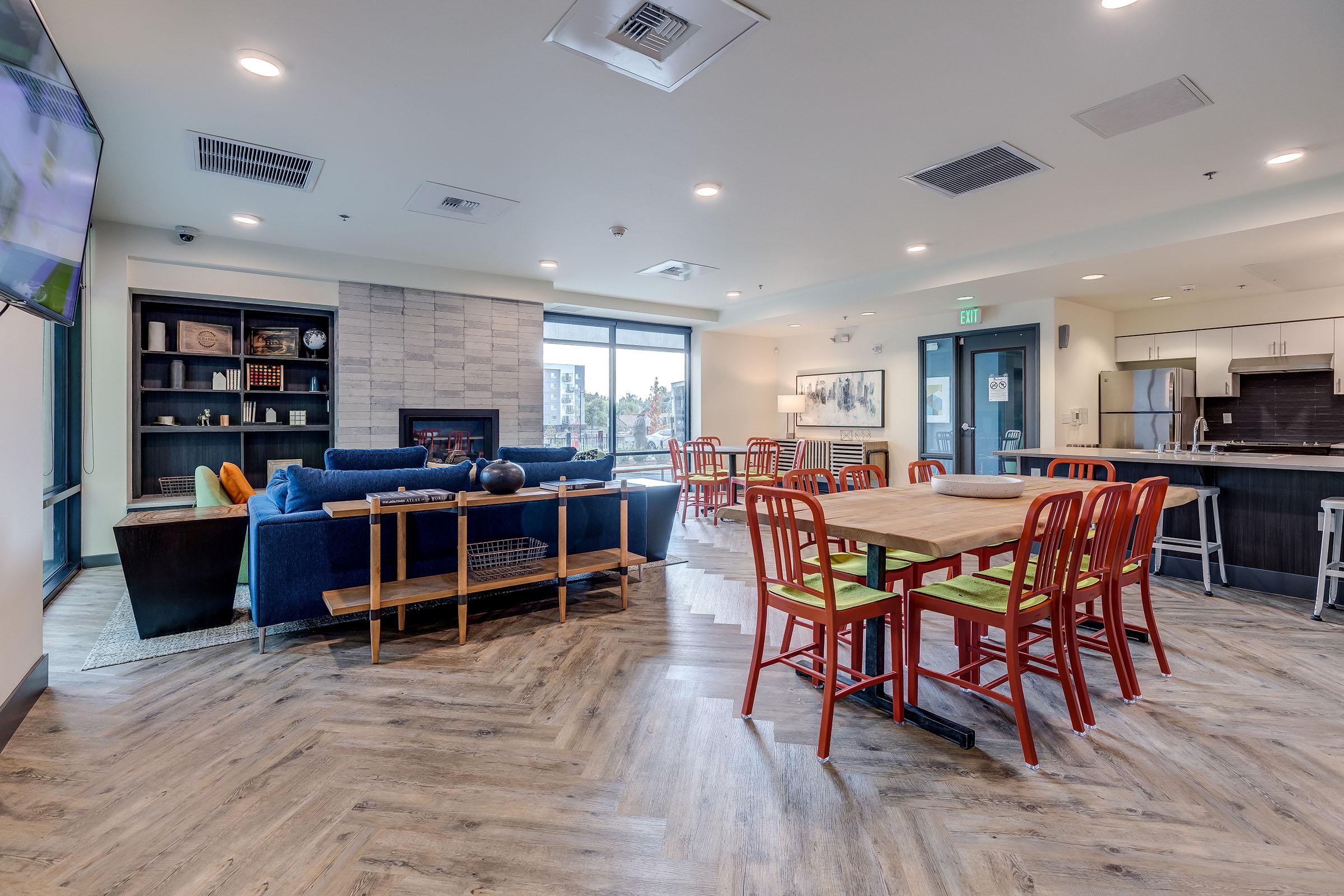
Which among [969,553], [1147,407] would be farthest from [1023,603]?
[1147,407]

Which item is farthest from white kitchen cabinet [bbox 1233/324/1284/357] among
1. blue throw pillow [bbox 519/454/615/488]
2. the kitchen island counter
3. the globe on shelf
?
the globe on shelf

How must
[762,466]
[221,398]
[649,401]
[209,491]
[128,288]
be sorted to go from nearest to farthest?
[209,491]
[128,288]
[221,398]
[762,466]
[649,401]

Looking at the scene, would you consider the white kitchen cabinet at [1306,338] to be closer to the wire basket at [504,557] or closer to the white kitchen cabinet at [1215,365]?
the white kitchen cabinet at [1215,365]

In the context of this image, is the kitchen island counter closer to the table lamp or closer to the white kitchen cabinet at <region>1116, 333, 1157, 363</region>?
the white kitchen cabinet at <region>1116, 333, 1157, 363</region>

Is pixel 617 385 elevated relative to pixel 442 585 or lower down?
elevated

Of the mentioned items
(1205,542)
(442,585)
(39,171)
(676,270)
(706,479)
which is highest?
(676,270)

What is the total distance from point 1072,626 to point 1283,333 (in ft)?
19.6

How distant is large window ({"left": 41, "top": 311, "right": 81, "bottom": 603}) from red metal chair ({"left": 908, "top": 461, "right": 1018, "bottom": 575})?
17.8 feet

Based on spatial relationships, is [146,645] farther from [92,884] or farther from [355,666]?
[92,884]

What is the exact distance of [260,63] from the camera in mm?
2619

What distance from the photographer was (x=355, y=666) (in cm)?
289

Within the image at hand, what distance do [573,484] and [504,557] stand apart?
578mm

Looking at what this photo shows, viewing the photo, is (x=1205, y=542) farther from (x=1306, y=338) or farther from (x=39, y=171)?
(x=39, y=171)

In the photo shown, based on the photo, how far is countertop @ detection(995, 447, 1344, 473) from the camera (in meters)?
3.80
